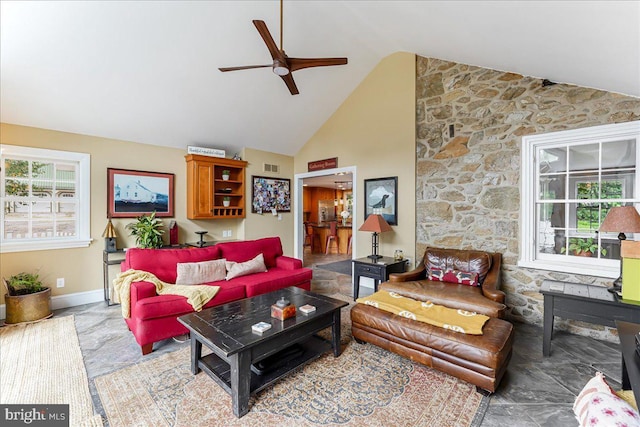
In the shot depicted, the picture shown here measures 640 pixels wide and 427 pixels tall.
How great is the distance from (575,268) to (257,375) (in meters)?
3.37

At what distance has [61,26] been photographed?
2.59 metres

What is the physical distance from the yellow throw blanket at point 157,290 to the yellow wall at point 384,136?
2733mm

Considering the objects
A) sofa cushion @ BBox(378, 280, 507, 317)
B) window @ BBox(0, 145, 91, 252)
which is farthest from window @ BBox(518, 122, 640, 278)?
window @ BBox(0, 145, 91, 252)

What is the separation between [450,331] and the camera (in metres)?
2.13

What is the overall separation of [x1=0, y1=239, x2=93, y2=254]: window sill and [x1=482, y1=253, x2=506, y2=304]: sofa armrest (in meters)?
5.06

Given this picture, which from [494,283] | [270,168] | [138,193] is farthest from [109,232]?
[494,283]

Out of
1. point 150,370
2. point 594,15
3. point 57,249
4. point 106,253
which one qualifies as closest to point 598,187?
point 594,15

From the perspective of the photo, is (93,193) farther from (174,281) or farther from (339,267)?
(339,267)

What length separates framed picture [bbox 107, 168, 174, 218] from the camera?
160 inches

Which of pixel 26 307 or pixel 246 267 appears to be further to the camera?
pixel 246 267

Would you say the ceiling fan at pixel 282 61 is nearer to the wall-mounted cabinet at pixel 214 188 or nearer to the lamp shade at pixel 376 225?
the lamp shade at pixel 376 225

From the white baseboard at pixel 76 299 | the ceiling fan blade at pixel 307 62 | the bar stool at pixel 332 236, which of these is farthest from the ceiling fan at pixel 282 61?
the bar stool at pixel 332 236

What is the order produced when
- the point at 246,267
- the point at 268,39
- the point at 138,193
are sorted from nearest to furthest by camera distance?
the point at 268,39 → the point at 246,267 → the point at 138,193

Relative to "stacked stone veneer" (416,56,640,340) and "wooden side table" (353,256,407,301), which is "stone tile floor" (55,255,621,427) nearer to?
"stacked stone veneer" (416,56,640,340)
